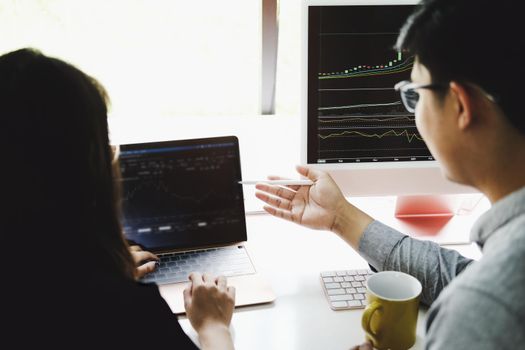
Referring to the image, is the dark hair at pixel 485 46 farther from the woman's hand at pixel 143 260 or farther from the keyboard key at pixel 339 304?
the woman's hand at pixel 143 260

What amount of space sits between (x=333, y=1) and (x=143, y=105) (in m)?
1.75

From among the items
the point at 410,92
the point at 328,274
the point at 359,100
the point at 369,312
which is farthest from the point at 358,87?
the point at 369,312

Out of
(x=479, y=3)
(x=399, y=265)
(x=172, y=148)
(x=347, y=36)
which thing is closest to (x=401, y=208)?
(x=399, y=265)

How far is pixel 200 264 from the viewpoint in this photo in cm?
111

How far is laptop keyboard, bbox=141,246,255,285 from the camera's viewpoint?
1.06 m

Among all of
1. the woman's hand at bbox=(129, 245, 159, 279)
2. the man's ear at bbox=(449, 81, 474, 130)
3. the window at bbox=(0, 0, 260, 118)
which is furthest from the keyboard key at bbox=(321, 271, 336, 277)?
the window at bbox=(0, 0, 260, 118)

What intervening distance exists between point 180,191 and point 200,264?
17cm

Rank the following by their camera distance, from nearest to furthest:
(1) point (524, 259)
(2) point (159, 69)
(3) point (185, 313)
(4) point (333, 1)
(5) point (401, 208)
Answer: (1) point (524, 259), (3) point (185, 313), (4) point (333, 1), (5) point (401, 208), (2) point (159, 69)

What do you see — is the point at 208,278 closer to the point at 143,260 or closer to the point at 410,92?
the point at 143,260

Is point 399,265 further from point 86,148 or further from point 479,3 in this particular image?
point 86,148

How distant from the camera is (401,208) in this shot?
138cm

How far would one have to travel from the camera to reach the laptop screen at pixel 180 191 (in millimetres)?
1099

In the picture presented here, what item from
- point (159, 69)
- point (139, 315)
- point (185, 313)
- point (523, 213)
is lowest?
point (185, 313)

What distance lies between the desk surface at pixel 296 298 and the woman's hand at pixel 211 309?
0.10ft
